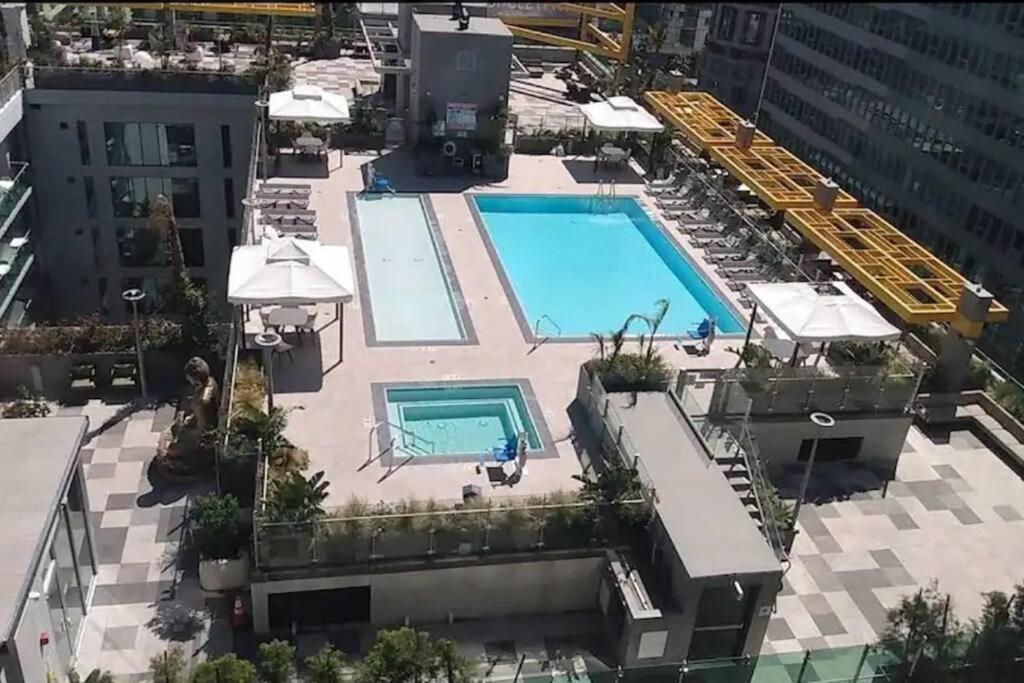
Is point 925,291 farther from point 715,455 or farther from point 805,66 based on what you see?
point 805,66

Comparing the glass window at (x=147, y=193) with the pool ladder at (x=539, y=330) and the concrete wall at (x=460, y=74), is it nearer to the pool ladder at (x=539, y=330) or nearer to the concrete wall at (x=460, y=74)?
the concrete wall at (x=460, y=74)

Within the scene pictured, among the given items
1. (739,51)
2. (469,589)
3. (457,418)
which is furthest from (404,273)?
(739,51)

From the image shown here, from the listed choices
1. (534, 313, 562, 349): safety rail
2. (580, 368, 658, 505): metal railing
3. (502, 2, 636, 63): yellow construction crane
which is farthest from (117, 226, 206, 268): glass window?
(580, 368, 658, 505): metal railing

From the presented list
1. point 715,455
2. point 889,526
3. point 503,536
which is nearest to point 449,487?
point 503,536

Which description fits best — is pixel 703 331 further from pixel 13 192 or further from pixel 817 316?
pixel 13 192

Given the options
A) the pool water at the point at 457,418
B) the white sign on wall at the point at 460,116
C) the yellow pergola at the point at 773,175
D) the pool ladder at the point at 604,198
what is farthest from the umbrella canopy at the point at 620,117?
the pool water at the point at 457,418

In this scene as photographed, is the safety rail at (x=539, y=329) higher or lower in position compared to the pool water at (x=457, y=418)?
higher
